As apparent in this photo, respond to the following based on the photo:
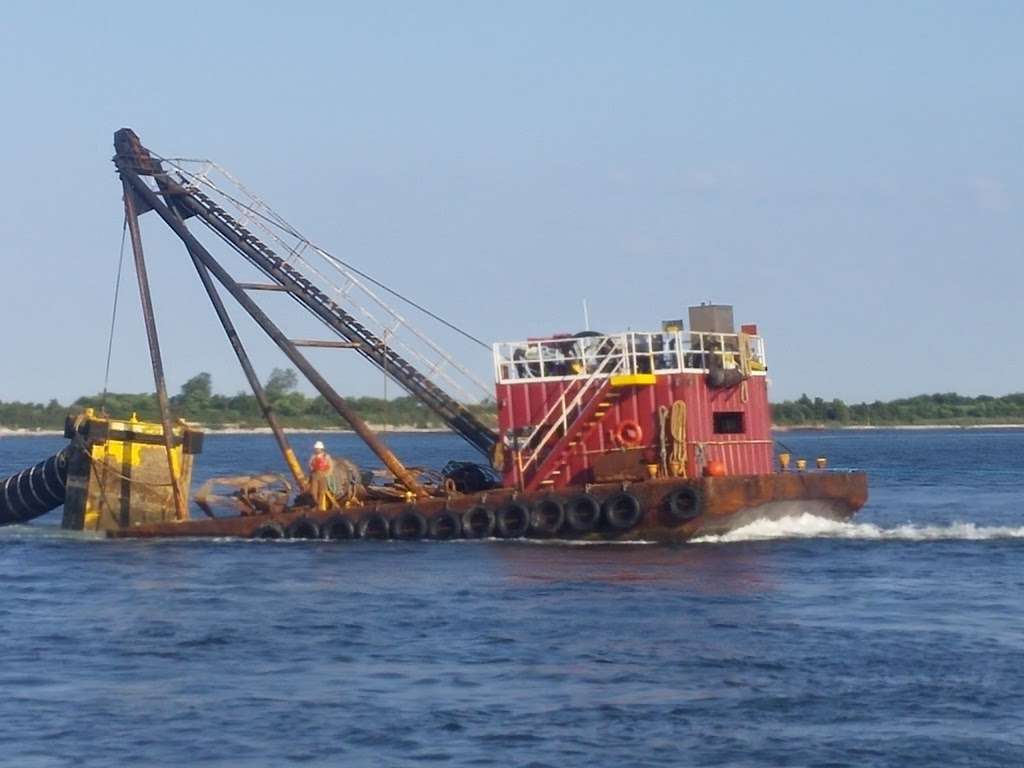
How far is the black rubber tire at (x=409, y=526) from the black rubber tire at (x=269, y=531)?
209cm

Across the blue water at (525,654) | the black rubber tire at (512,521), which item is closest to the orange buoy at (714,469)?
the blue water at (525,654)

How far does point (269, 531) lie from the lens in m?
30.4

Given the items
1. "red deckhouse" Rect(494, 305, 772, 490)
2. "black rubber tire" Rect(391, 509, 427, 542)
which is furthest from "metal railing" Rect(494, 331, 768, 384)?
"black rubber tire" Rect(391, 509, 427, 542)

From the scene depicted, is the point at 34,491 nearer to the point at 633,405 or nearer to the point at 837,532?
the point at 633,405

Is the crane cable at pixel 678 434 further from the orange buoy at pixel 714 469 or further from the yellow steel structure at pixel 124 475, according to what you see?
the yellow steel structure at pixel 124 475

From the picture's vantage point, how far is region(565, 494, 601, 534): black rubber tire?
90.8 ft

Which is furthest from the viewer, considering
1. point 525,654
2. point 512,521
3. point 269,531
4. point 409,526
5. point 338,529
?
point 269,531

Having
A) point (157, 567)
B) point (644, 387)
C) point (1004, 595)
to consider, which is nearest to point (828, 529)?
point (644, 387)

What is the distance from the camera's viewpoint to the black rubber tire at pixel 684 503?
2706cm

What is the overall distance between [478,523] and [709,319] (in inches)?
205

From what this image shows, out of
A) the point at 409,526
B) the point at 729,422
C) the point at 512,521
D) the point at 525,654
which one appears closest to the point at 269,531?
the point at 409,526

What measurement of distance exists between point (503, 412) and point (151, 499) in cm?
725

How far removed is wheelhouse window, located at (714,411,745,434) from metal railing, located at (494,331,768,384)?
32.8 inches

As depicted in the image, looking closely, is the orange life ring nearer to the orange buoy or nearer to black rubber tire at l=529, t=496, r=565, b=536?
the orange buoy
